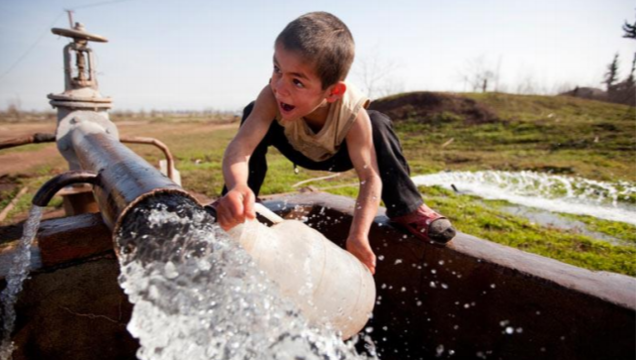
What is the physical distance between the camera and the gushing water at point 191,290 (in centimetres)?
119

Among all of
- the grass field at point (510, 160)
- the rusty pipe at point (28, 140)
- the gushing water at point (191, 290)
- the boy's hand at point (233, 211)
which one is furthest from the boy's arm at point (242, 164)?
the grass field at point (510, 160)


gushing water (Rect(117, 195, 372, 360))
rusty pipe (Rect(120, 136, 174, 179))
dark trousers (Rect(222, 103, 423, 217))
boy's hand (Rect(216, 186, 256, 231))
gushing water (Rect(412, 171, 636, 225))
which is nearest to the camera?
gushing water (Rect(117, 195, 372, 360))

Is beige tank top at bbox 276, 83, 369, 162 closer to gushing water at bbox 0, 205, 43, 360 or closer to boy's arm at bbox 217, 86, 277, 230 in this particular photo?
boy's arm at bbox 217, 86, 277, 230

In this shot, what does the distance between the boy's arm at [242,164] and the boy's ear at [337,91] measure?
1.09 ft

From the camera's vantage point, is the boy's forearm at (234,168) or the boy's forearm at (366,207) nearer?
the boy's forearm at (234,168)

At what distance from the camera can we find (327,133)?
2.25 metres

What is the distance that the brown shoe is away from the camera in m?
2.04

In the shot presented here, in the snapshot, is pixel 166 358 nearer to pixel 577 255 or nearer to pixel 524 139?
pixel 577 255

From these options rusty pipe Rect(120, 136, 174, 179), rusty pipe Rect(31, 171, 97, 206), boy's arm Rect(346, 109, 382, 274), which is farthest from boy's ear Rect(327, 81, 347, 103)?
rusty pipe Rect(120, 136, 174, 179)

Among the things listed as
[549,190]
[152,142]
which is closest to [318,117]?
[152,142]

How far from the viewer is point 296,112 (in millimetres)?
2023

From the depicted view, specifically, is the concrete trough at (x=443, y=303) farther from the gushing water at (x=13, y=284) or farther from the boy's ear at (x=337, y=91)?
the boy's ear at (x=337, y=91)

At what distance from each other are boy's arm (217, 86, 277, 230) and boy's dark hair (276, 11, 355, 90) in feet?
1.28

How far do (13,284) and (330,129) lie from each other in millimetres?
1635
